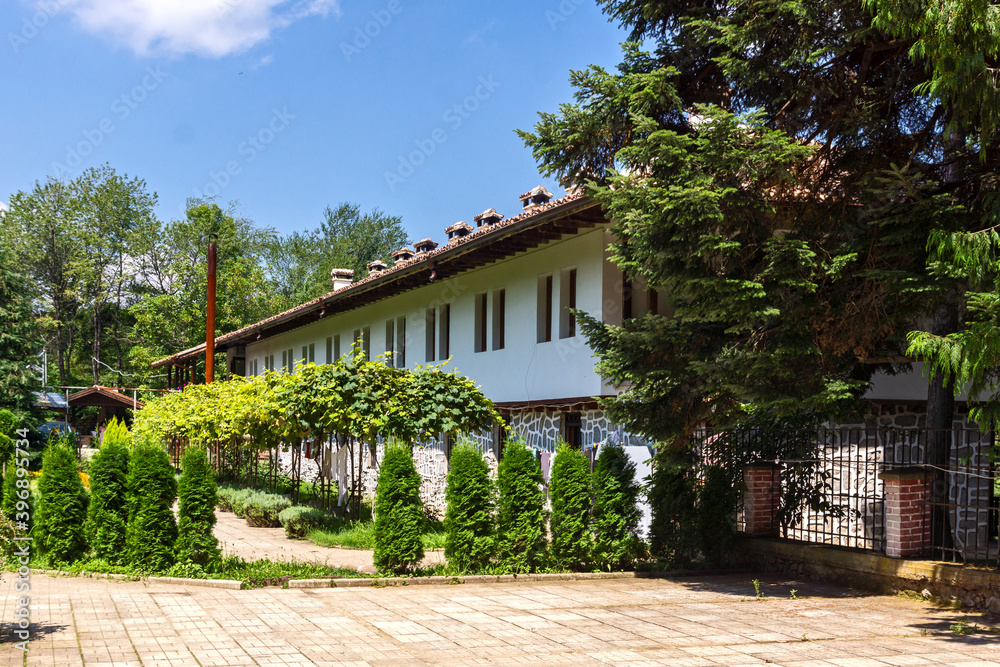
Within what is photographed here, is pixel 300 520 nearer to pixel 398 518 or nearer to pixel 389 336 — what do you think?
pixel 398 518

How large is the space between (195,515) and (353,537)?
4041mm

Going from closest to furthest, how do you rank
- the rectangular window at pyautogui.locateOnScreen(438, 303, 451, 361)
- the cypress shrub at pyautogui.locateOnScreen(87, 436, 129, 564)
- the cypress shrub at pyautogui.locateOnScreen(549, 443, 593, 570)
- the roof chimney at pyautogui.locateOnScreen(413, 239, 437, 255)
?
the cypress shrub at pyautogui.locateOnScreen(87, 436, 129, 564)
the cypress shrub at pyautogui.locateOnScreen(549, 443, 593, 570)
the rectangular window at pyautogui.locateOnScreen(438, 303, 451, 361)
the roof chimney at pyautogui.locateOnScreen(413, 239, 437, 255)

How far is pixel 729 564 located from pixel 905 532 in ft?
9.12

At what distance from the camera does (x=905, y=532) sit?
32.0 feet

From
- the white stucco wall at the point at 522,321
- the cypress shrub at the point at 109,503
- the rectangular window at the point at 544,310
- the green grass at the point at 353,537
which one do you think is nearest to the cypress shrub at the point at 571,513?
the white stucco wall at the point at 522,321

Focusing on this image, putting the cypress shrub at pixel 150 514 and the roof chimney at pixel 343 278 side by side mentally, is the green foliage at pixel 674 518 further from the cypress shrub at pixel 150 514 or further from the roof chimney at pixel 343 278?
the roof chimney at pixel 343 278

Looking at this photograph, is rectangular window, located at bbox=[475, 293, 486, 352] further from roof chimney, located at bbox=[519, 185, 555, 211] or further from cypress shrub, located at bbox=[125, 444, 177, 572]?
cypress shrub, located at bbox=[125, 444, 177, 572]

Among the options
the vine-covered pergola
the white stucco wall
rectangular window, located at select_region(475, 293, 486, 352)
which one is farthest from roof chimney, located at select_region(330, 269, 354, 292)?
the vine-covered pergola

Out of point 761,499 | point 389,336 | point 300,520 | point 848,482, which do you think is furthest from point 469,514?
point 389,336

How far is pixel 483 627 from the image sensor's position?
26.2 ft

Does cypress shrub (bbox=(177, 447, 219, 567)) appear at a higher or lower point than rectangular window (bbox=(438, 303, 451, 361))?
lower

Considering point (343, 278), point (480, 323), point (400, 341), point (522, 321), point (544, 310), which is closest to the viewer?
point (544, 310)

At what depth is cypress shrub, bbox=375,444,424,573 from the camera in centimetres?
1083

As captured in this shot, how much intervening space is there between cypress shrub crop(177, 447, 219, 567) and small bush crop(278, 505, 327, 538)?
15.7 feet
